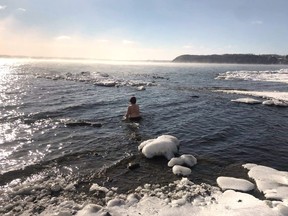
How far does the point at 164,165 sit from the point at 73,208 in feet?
17.9

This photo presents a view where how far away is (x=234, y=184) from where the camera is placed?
471 inches

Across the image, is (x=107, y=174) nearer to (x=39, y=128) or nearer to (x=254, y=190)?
(x=254, y=190)

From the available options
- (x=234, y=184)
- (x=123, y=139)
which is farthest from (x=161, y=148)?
(x=234, y=184)

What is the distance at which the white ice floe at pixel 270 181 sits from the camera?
438 inches

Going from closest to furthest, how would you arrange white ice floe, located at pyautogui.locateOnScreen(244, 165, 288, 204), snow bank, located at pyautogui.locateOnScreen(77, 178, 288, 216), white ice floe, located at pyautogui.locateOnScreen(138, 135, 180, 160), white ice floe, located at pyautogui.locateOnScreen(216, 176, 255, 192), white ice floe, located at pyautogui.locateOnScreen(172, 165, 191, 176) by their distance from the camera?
snow bank, located at pyautogui.locateOnScreen(77, 178, 288, 216)
white ice floe, located at pyautogui.locateOnScreen(244, 165, 288, 204)
white ice floe, located at pyautogui.locateOnScreen(216, 176, 255, 192)
white ice floe, located at pyautogui.locateOnScreen(172, 165, 191, 176)
white ice floe, located at pyautogui.locateOnScreen(138, 135, 180, 160)

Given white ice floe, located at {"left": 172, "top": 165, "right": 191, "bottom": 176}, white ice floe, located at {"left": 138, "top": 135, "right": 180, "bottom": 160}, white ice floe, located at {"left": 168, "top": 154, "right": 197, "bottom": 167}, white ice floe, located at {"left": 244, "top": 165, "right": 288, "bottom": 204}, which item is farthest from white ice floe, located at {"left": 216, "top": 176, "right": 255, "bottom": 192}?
white ice floe, located at {"left": 138, "top": 135, "right": 180, "bottom": 160}

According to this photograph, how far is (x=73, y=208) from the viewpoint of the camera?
33.4ft

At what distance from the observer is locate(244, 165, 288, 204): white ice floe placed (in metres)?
11.1

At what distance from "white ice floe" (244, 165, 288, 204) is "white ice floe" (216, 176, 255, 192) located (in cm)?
47

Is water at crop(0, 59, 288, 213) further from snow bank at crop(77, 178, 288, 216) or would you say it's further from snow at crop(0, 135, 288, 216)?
snow bank at crop(77, 178, 288, 216)

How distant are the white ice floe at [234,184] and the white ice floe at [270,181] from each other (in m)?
0.47

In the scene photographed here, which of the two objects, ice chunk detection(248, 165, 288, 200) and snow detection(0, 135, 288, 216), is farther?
ice chunk detection(248, 165, 288, 200)

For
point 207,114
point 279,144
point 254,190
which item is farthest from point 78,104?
point 254,190

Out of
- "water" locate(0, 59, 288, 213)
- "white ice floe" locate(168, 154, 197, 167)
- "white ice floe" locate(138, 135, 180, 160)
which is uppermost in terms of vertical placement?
"white ice floe" locate(138, 135, 180, 160)
